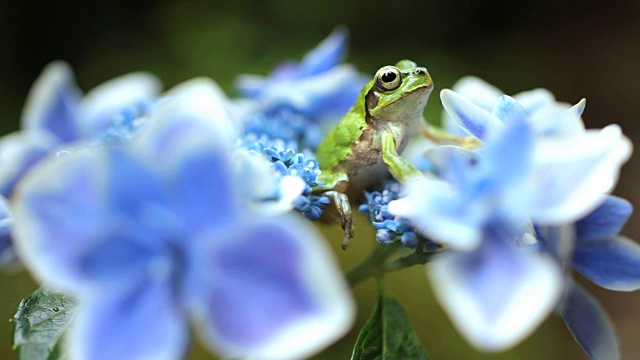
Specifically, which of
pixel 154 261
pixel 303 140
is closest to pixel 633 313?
pixel 303 140

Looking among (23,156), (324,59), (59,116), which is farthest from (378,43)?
(23,156)

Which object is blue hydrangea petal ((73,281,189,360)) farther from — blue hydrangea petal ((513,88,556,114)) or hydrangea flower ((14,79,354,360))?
blue hydrangea petal ((513,88,556,114))

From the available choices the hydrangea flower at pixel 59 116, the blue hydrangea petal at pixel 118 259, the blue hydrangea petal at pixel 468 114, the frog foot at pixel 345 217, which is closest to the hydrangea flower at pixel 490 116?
the blue hydrangea petal at pixel 468 114

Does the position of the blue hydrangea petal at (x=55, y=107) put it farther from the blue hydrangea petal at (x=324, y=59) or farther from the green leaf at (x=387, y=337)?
the green leaf at (x=387, y=337)

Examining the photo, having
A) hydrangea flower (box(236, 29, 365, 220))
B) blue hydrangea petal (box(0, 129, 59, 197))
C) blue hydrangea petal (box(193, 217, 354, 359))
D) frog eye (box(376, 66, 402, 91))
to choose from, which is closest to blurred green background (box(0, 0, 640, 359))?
hydrangea flower (box(236, 29, 365, 220))

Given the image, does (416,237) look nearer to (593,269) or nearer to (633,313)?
(593,269)

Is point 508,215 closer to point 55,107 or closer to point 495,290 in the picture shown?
point 495,290
